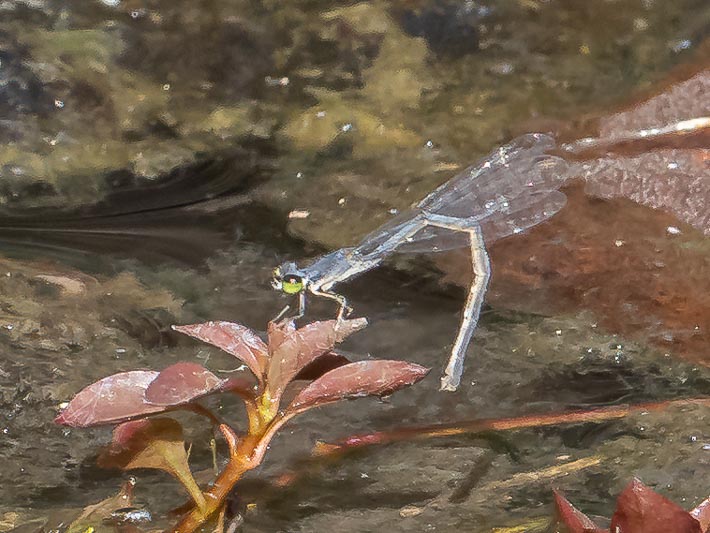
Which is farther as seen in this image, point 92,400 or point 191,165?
point 191,165

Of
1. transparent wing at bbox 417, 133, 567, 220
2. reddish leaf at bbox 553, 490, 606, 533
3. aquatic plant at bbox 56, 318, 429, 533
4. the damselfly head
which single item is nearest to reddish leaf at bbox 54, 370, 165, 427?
aquatic plant at bbox 56, 318, 429, 533

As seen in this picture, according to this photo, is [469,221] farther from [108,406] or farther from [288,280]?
[108,406]

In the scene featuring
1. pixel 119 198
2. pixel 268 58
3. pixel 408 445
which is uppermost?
pixel 268 58

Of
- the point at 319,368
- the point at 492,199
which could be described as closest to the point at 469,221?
the point at 492,199

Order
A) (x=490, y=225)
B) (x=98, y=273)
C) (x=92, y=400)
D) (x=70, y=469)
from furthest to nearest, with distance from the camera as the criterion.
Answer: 1. (x=490, y=225)
2. (x=98, y=273)
3. (x=70, y=469)
4. (x=92, y=400)

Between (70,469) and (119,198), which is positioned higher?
(119,198)

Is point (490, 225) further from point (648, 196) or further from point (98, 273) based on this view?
point (98, 273)

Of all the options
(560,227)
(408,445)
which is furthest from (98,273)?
(560,227)
